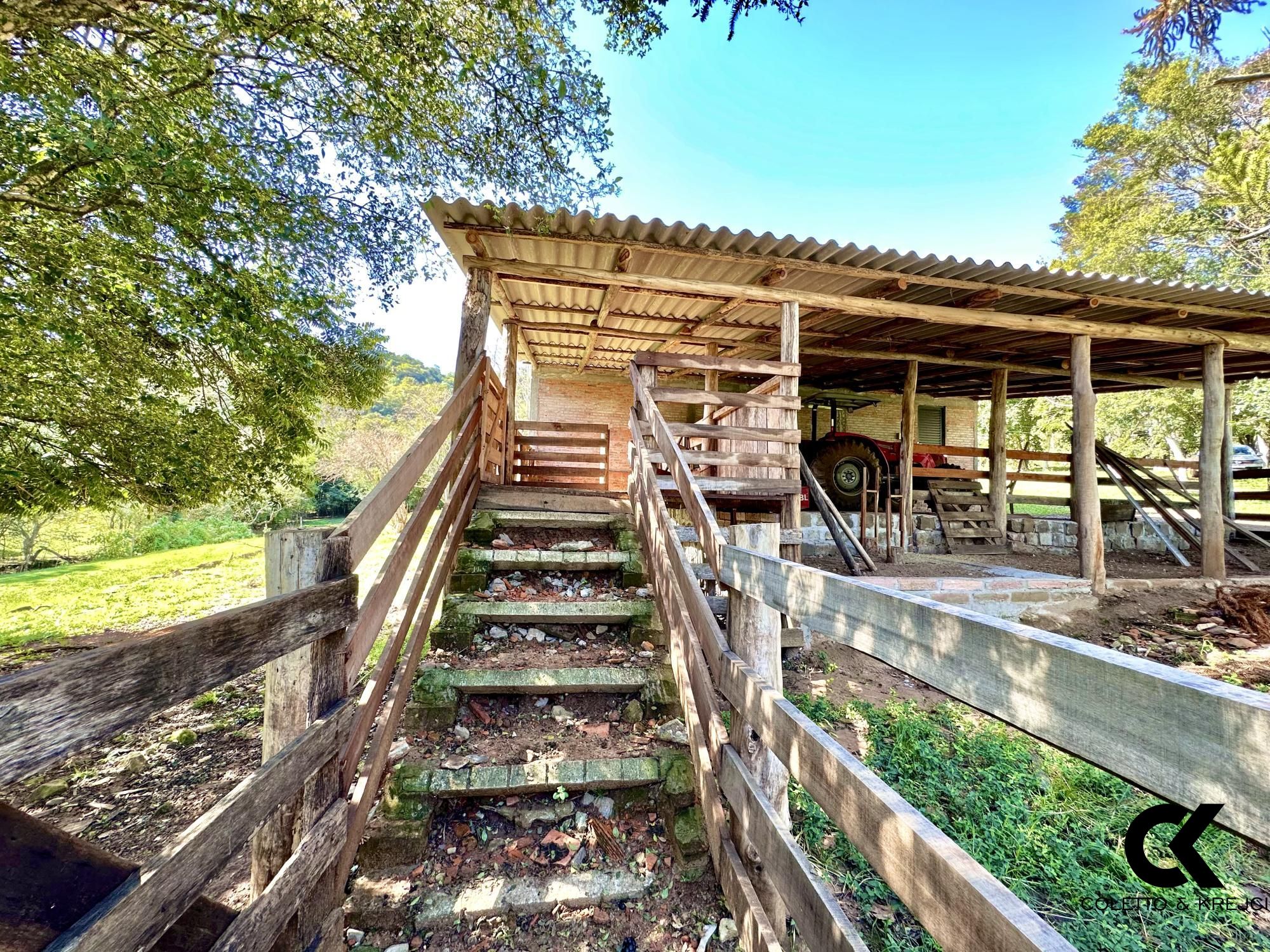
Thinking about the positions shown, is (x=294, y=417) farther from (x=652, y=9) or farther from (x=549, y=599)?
(x=652, y=9)

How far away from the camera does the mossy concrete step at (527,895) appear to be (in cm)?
188

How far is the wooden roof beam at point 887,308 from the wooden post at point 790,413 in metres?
0.20

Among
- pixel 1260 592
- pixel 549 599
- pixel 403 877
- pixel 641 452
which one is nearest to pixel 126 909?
pixel 403 877

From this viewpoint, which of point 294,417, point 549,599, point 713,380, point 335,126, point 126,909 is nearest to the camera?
point 126,909

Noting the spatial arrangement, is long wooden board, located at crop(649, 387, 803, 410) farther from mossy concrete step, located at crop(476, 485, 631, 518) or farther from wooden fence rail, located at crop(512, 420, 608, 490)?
wooden fence rail, located at crop(512, 420, 608, 490)

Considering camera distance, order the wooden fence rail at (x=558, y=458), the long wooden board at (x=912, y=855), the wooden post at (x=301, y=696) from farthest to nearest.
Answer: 1. the wooden fence rail at (x=558, y=458)
2. the wooden post at (x=301, y=696)
3. the long wooden board at (x=912, y=855)

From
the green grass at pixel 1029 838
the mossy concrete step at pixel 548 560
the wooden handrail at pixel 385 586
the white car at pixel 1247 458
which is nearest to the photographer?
the wooden handrail at pixel 385 586

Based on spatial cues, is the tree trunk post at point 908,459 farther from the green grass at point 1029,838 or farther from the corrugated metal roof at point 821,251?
the green grass at point 1029,838

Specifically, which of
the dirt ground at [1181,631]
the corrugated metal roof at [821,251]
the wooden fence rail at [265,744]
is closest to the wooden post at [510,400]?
the corrugated metal roof at [821,251]

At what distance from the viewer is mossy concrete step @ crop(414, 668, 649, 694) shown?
8.96 ft

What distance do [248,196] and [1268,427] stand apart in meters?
21.5

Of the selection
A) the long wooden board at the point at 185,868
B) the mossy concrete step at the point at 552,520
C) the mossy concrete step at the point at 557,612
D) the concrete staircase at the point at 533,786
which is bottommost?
the concrete staircase at the point at 533,786

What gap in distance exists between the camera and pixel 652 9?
11.8 feet

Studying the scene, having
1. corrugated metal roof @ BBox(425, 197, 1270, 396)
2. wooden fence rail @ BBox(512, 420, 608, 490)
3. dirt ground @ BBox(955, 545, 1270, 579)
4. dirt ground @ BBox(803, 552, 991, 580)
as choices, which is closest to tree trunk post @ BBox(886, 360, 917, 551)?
corrugated metal roof @ BBox(425, 197, 1270, 396)
